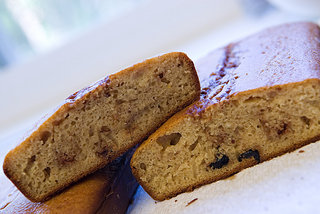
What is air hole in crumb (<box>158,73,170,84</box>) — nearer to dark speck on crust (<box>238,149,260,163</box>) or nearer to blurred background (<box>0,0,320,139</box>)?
dark speck on crust (<box>238,149,260,163</box>)

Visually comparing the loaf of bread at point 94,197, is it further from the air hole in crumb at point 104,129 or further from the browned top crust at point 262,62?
the browned top crust at point 262,62

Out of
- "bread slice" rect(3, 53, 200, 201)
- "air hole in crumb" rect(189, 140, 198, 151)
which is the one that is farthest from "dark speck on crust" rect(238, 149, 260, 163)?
"bread slice" rect(3, 53, 200, 201)

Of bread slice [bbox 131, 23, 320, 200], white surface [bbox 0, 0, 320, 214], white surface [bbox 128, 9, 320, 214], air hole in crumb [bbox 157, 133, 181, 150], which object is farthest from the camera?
white surface [bbox 0, 0, 320, 214]

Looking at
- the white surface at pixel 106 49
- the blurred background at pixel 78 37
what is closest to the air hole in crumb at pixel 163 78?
the white surface at pixel 106 49

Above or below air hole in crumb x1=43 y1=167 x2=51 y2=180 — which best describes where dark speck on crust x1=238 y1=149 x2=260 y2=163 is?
below

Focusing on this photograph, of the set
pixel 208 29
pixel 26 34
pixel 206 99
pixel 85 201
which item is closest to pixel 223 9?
pixel 208 29

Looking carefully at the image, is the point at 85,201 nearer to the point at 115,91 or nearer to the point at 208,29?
the point at 115,91
